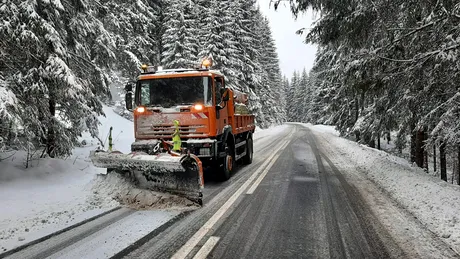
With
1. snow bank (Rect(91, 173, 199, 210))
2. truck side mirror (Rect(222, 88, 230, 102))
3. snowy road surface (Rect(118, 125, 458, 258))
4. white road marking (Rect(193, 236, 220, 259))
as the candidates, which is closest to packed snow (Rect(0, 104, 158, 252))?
snow bank (Rect(91, 173, 199, 210))

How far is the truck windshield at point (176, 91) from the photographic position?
823 centimetres

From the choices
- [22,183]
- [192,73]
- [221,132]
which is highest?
[192,73]

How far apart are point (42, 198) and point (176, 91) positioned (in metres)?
3.81

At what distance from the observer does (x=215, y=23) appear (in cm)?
2536

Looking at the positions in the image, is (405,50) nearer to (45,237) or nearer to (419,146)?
(419,146)

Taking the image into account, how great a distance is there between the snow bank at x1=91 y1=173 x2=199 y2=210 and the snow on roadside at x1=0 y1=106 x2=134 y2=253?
153 millimetres

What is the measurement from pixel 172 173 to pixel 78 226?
79.6 inches

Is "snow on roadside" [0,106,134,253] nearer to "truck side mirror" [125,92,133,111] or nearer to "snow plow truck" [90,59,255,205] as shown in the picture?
"snow plow truck" [90,59,255,205]

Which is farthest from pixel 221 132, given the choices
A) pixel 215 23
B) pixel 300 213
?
pixel 215 23

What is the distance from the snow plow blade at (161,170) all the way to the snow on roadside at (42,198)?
0.71m

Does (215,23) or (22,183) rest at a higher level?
(215,23)

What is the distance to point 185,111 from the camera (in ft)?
26.3

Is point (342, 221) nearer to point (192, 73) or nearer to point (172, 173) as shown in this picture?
point (172, 173)

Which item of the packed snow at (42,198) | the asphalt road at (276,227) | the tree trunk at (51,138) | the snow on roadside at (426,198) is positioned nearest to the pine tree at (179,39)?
the tree trunk at (51,138)
